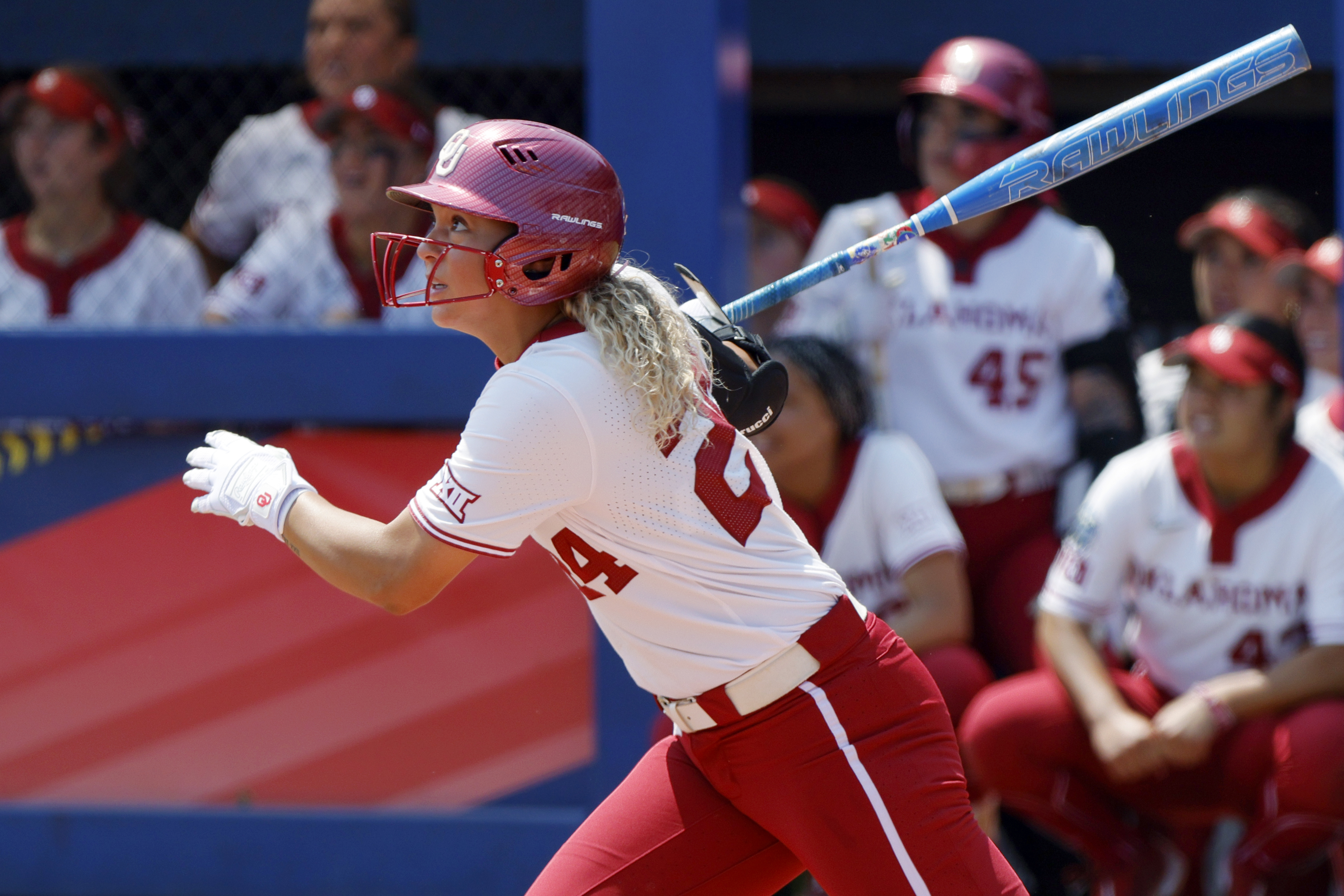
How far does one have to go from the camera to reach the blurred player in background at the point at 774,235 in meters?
4.66

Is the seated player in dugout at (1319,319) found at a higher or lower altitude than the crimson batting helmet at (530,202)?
lower

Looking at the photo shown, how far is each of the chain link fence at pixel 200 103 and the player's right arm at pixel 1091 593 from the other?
7.10 ft

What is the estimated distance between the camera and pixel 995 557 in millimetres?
3873

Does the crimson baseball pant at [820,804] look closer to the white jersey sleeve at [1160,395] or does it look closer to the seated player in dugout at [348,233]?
the seated player in dugout at [348,233]

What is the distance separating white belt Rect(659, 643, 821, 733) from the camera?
2.13 meters

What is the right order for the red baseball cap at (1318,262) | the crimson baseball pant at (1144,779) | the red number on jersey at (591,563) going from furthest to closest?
the red baseball cap at (1318,262), the crimson baseball pant at (1144,779), the red number on jersey at (591,563)

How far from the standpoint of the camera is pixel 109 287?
13.1ft

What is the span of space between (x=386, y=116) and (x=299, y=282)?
470mm

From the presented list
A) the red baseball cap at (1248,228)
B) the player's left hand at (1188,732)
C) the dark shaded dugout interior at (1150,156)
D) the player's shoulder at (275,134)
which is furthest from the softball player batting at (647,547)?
the dark shaded dugout interior at (1150,156)

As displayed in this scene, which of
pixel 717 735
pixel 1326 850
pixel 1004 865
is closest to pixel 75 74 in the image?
pixel 717 735

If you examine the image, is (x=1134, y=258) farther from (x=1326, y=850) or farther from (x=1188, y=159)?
(x=1326, y=850)

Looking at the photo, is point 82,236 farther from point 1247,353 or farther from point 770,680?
point 1247,353

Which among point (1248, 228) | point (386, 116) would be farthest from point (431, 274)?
point (1248, 228)

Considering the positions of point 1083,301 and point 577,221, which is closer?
point 577,221
